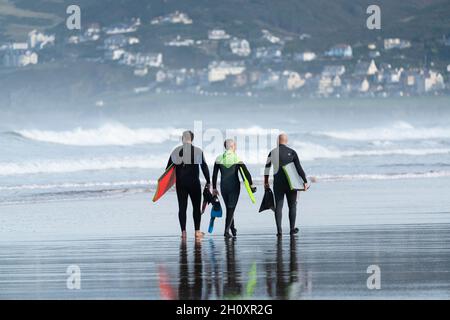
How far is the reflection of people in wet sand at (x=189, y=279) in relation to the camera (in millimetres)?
10477

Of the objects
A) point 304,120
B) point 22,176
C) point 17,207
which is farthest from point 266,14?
point 17,207

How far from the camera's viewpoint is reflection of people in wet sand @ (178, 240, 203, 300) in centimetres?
1048

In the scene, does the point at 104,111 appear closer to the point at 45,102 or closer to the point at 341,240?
the point at 45,102

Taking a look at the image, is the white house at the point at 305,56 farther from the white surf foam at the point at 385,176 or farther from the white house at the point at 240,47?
the white surf foam at the point at 385,176

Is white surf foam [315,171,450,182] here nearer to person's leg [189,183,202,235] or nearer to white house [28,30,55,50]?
person's leg [189,183,202,235]

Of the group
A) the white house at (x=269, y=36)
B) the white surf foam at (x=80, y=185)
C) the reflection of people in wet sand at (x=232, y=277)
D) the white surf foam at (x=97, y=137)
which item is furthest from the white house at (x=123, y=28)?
the reflection of people in wet sand at (x=232, y=277)

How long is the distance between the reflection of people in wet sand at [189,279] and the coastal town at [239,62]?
14711 cm

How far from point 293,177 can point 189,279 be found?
197 inches

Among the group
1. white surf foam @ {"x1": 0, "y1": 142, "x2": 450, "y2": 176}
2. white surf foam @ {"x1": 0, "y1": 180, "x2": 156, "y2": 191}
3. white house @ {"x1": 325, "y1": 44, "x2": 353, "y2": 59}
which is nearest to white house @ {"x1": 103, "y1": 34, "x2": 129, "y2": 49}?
white house @ {"x1": 325, "y1": 44, "x2": 353, "y2": 59}

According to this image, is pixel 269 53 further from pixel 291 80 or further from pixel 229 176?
pixel 229 176

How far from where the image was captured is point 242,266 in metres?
12.5

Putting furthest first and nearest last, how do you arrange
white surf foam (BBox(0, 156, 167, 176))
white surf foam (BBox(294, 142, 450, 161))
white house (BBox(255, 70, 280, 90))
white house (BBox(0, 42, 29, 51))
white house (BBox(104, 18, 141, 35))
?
1. white house (BBox(104, 18, 141, 35))
2. white house (BBox(0, 42, 29, 51))
3. white house (BBox(255, 70, 280, 90))
4. white surf foam (BBox(294, 142, 450, 161))
5. white surf foam (BBox(0, 156, 167, 176))

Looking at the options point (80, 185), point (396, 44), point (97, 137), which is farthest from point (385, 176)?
point (396, 44)

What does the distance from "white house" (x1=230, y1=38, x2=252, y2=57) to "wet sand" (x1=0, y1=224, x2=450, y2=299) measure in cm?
16566
